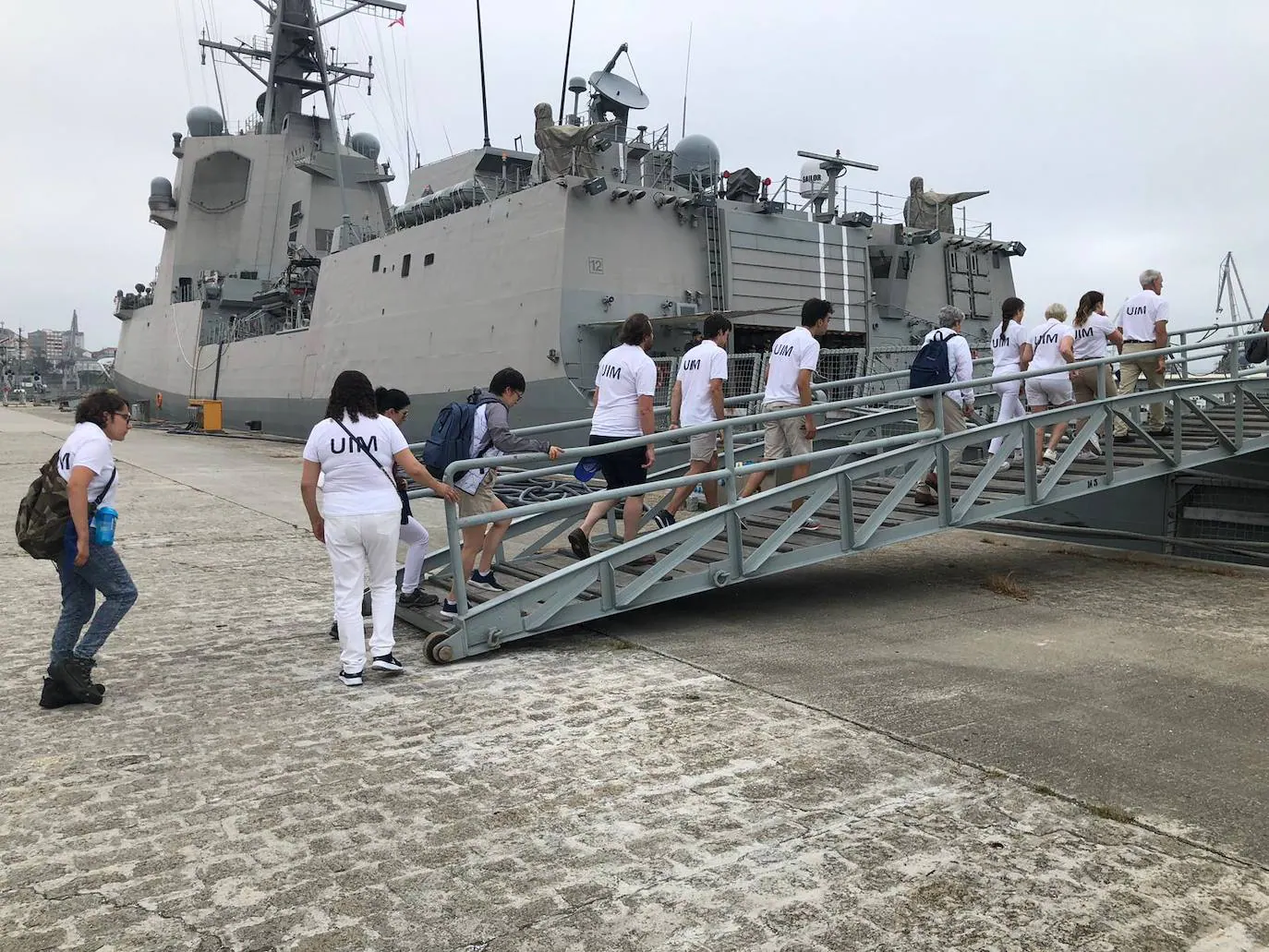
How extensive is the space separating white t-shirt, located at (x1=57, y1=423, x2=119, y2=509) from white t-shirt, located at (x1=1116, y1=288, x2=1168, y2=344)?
8158 millimetres

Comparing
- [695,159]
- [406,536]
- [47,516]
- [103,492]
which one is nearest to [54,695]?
[47,516]

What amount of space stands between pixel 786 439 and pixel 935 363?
4.94 ft

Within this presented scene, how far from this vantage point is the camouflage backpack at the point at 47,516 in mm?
4398

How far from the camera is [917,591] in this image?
7.07 meters

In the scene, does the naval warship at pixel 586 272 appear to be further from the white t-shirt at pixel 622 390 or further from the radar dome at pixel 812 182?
the white t-shirt at pixel 622 390

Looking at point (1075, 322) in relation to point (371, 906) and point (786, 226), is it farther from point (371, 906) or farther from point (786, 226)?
point (786, 226)

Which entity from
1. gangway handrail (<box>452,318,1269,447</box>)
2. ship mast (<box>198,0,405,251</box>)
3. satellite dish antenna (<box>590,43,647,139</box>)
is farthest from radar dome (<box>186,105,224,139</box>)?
gangway handrail (<box>452,318,1269,447</box>)

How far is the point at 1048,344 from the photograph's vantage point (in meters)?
8.32

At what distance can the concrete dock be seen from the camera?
2646mm

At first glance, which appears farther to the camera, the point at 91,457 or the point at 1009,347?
the point at 1009,347

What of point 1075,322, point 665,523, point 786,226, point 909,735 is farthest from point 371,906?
point 786,226

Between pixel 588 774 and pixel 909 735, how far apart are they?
1329 millimetres

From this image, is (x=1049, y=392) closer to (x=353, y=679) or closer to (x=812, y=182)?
(x=353, y=679)

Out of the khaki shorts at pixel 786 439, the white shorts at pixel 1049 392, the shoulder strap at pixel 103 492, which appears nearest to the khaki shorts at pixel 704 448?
the khaki shorts at pixel 786 439
